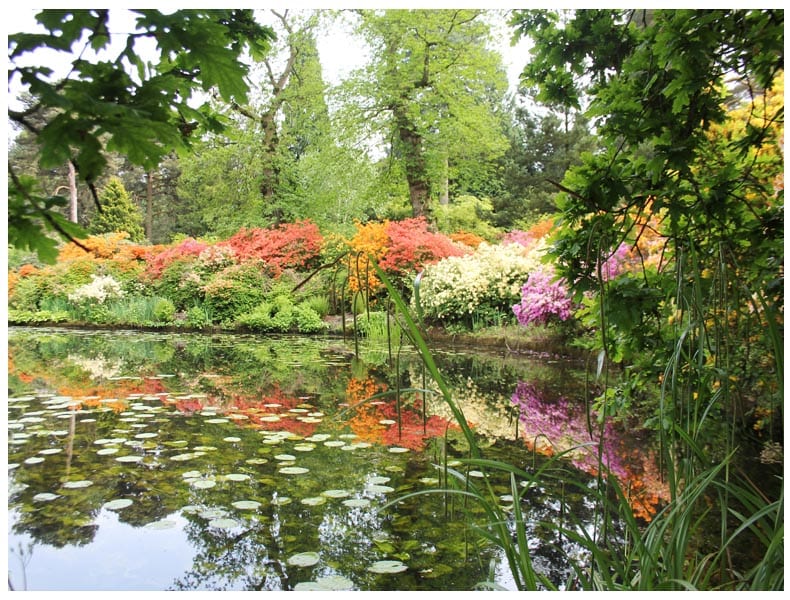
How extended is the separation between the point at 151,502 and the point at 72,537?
269 mm

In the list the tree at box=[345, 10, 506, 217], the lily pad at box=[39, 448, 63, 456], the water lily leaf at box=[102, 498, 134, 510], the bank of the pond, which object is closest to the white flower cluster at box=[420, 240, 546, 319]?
the bank of the pond

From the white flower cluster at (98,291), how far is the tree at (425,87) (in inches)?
189

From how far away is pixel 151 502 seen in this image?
5.85 ft

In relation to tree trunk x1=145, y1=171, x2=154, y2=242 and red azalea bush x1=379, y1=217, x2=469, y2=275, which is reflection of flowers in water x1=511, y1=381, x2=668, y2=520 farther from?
tree trunk x1=145, y1=171, x2=154, y2=242

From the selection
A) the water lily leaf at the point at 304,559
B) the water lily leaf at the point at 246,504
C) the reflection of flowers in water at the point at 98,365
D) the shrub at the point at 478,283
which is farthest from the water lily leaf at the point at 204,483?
the shrub at the point at 478,283

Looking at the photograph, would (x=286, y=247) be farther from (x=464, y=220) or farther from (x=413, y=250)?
(x=464, y=220)

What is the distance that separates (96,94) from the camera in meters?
0.74

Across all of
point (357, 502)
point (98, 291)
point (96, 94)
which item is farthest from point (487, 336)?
point (98, 291)

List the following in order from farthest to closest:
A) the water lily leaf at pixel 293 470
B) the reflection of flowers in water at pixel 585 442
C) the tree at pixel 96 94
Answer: the water lily leaf at pixel 293 470 → the reflection of flowers in water at pixel 585 442 → the tree at pixel 96 94

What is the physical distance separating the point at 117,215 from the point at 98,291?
3535 mm

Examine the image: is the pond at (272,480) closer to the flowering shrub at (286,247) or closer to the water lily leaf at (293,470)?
the water lily leaf at (293,470)

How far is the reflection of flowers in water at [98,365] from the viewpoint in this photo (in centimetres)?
419

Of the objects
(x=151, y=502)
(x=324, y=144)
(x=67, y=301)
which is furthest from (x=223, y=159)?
(x=151, y=502)

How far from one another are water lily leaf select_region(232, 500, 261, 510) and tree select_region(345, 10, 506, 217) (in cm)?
778
